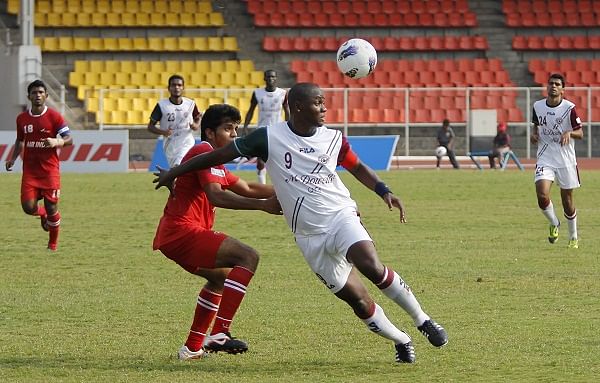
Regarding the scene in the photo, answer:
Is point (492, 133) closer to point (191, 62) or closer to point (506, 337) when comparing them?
point (191, 62)

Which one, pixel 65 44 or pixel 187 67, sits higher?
pixel 65 44

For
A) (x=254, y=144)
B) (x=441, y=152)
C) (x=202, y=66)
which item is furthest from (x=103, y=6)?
(x=254, y=144)

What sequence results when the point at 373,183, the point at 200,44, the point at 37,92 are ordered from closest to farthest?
the point at 373,183 → the point at 37,92 → the point at 200,44

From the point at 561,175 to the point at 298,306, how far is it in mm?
6820

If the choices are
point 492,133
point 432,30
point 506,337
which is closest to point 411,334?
point 506,337

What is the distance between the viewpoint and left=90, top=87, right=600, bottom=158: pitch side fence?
121 ft

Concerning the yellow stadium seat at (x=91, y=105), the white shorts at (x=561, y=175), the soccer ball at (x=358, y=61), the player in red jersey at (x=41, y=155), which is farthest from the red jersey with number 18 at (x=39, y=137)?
the yellow stadium seat at (x=91, y=105)

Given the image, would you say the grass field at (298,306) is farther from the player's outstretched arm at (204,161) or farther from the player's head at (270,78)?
the player's head at (270,78)

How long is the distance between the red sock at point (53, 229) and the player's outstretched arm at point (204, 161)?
8.15 meters

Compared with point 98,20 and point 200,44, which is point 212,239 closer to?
point 200,44

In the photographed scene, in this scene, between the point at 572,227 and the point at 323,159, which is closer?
the point at 323,159

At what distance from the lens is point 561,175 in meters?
16.9

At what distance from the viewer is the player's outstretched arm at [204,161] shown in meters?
8.07

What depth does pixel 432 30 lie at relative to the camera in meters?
42.6
